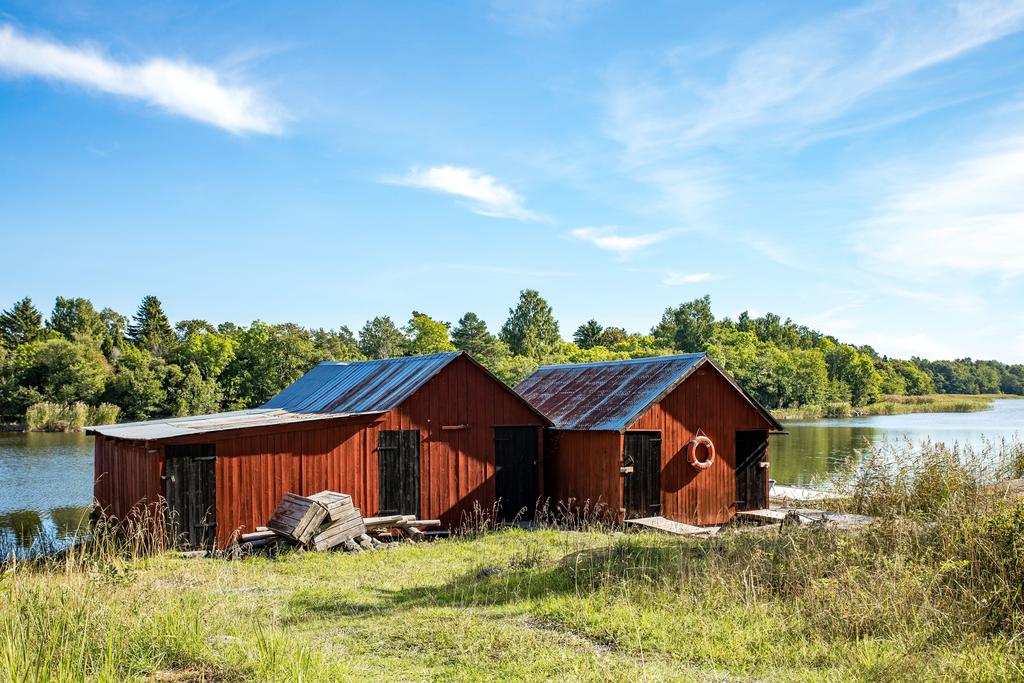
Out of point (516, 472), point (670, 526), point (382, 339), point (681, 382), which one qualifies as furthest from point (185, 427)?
point (382, 339)

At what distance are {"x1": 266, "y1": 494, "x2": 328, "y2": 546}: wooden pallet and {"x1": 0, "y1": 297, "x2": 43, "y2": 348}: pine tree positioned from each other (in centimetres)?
7198

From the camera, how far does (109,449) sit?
17.2 m

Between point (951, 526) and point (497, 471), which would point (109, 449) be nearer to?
point (497, 471)

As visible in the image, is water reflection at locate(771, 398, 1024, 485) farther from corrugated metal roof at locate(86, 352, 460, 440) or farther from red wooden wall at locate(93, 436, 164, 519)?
red wooden wall at locate(93, 436, 164, 519)

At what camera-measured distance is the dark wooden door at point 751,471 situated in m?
19.3

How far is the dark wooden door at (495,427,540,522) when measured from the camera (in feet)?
58.4

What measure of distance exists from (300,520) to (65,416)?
4559 centimetres

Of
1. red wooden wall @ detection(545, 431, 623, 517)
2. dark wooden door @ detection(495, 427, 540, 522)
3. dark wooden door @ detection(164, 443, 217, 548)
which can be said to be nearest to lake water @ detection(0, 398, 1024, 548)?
dark wooden door @ detection(164, 443, 217, 548)

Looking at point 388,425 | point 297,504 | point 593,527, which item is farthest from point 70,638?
point 593,527

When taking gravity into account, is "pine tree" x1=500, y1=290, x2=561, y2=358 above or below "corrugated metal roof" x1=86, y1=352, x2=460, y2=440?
above

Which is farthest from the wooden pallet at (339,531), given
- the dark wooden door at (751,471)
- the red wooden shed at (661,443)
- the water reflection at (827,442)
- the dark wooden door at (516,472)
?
the water reflection at (827,442)

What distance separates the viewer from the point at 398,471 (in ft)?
53.9

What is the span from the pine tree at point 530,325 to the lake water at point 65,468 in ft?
131

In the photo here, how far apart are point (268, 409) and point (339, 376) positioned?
2.19 m
